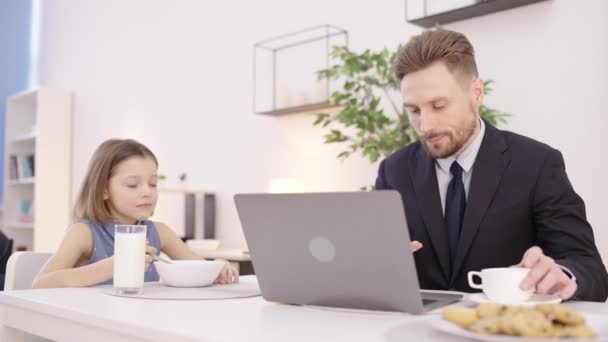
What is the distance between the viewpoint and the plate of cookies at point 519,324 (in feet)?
2.46

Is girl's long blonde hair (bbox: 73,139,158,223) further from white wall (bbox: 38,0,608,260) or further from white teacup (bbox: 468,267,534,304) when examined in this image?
white wall (bbox: 38,0,608,260)

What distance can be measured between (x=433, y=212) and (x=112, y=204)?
0.91m

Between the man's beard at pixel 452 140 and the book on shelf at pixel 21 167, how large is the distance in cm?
478

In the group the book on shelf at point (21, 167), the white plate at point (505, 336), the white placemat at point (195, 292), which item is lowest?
the white placemat at point (195, 292)

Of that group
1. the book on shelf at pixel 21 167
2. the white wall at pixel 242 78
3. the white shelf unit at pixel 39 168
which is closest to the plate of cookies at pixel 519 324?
the white wall at pixel 242 78

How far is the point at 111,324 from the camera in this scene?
3.30 ft

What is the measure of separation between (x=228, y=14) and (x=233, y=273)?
313 centimetres

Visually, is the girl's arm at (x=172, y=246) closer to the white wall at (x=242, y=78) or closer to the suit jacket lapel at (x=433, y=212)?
the suit jacket lapel at (x=433, y=212)

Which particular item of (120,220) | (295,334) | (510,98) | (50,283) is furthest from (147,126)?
(295,334)

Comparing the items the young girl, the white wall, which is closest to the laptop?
the young girl

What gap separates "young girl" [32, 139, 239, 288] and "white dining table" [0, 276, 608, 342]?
14.8 inches

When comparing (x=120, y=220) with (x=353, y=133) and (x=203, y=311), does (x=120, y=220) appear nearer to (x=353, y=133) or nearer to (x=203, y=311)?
(x=203, y=311)

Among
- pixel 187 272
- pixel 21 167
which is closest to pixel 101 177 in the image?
pixel 187 272

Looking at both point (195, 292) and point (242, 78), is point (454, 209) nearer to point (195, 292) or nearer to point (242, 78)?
point (195, 292)
